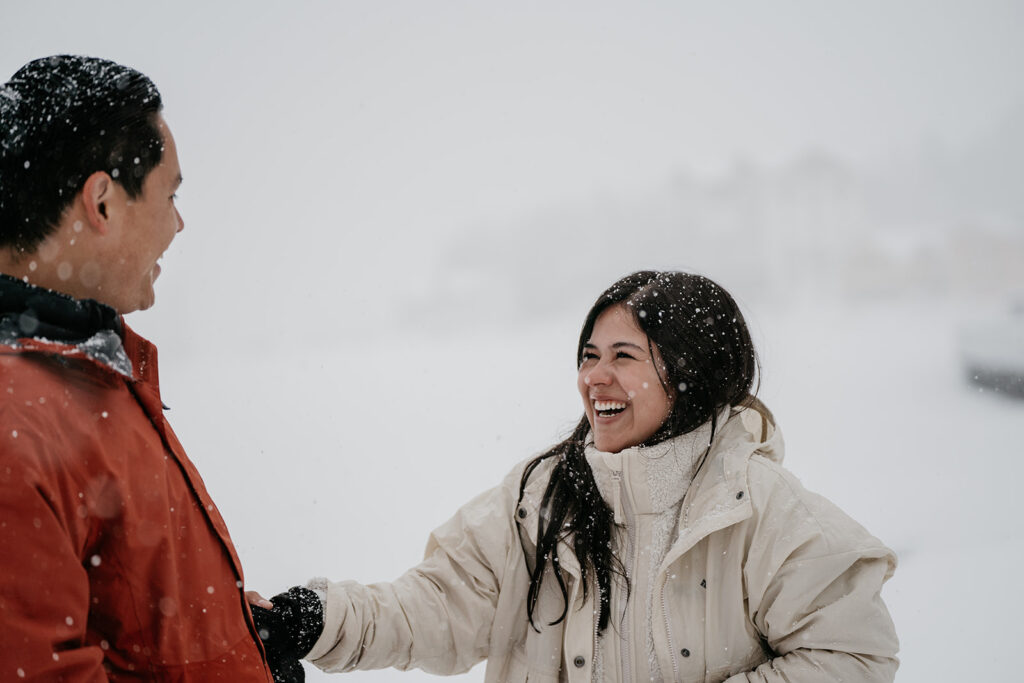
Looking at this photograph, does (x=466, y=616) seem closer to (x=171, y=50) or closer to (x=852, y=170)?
(x=852, y=170)

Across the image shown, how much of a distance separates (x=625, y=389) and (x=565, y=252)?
2376cm

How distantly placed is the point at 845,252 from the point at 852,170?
625cm

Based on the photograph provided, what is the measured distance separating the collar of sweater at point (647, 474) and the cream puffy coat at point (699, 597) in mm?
46

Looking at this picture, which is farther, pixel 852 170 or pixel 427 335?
pixel 852 170

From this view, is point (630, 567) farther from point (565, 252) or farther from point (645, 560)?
point (565, 252)

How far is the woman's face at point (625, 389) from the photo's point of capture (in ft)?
6.62

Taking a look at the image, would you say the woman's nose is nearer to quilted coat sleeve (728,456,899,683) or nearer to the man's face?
quilted coat sleeve (728,456,899,683)

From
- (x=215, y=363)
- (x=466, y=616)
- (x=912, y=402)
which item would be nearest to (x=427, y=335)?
(x=215, y=363)

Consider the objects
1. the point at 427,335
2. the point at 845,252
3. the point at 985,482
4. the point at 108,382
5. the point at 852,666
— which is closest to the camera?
the point at 108,382

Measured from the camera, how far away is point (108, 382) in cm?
112

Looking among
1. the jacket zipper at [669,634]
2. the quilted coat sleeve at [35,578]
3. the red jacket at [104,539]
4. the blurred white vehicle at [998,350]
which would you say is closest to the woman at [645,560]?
the jacket zipper at [669,634]

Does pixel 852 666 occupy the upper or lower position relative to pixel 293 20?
lower

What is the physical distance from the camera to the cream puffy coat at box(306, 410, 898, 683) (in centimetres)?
166

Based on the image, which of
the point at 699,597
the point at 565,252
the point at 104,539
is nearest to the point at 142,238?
the point at 104,539
